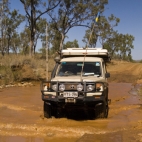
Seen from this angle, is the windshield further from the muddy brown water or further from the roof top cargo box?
the muddy brown water

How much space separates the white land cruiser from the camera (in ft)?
25.4

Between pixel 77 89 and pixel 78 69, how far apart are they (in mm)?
1295

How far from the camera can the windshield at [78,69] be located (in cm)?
884

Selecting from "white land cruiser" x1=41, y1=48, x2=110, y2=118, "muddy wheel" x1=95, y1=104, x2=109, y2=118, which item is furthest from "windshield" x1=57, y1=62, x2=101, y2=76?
"muddy wheel" x1=95, y1=104, x2=109, y2=118

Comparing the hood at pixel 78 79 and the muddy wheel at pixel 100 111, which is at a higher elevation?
the hood at pixel 78 79

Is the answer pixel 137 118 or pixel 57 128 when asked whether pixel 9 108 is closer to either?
pixel 57 128

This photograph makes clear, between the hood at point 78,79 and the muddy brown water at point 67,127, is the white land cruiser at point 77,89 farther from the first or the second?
the muddy brown water at point 67,127

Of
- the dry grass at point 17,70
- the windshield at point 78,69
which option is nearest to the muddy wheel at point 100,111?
the windshield at point 78,69

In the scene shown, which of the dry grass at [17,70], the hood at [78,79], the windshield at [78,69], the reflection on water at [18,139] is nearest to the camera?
the reflection on water at [18,139]

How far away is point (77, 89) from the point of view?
7789mm

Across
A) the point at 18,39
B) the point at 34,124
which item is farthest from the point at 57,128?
the point at 18,39

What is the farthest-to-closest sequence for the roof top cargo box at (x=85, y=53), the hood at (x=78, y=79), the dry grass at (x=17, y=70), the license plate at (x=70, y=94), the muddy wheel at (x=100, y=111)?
the dry grass at (x=17, y=70)
the roof top cargo box at (x=85, y=53)
the muddy wheel at (x=100, y=111)
the hood at (x=78, y=79)
the license plate at (x=70, y=94)

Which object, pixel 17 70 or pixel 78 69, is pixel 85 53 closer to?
pixel 78 69

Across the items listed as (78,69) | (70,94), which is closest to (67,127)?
(70,94)
